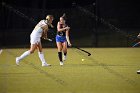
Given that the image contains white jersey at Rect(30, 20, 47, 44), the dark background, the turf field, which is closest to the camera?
the turf field

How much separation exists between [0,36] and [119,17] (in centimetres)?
1339

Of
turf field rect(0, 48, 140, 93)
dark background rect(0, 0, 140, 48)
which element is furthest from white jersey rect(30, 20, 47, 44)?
dark background rect(0, 0, 140, 48)

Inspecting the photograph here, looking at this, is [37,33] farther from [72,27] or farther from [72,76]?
[72,27]

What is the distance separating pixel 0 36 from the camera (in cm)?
2775

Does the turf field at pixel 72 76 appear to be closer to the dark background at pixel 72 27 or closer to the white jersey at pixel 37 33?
the white jersey at pixel 37 33

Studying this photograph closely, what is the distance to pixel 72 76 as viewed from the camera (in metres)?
14.6

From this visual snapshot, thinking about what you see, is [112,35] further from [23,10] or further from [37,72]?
[37,72]

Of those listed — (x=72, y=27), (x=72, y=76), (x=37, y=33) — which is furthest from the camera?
(x=72, y=27)

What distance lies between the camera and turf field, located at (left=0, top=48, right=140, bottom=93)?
12211 millimetres

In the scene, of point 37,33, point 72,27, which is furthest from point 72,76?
point 72,27

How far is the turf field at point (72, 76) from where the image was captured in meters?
12.2

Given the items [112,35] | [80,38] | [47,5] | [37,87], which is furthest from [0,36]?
[37,87]

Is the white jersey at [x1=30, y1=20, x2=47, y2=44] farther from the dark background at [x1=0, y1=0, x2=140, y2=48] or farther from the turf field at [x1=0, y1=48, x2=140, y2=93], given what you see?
the dark background at [x1=0, y1=0, x2=140, y2=48]

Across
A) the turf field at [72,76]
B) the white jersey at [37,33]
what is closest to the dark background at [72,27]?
the turf field at [72,76]
